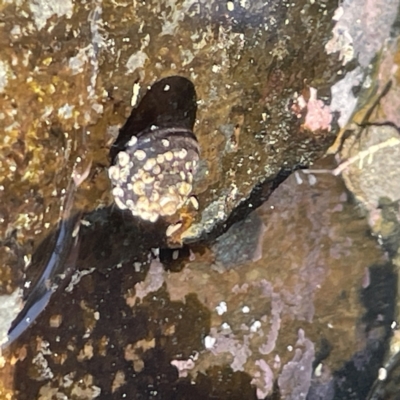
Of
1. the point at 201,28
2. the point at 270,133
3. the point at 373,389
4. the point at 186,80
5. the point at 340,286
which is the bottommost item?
the point at 373,389

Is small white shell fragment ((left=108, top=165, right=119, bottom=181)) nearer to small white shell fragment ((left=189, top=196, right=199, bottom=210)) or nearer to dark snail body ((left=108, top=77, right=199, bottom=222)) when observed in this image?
dark snail body ((left=108, top=77, right=199, bottom=222))

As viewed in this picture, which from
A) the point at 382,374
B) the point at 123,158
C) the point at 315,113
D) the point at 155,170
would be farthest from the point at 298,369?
the point at 123,158

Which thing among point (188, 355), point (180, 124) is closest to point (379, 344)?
point (188, 355)

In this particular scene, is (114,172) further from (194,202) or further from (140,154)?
(194,202)

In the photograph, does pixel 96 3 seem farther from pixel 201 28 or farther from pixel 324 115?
pixel 324 115

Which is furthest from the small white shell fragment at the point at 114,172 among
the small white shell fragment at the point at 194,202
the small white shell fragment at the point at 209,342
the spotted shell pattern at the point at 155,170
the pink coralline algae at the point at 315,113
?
the small white shell fragment at the point at 209,342

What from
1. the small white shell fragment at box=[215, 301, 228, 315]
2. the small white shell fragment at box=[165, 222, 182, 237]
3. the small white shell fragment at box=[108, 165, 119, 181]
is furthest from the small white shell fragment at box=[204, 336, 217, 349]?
the small white shell fragment at box=[108, 165, 119, 181]

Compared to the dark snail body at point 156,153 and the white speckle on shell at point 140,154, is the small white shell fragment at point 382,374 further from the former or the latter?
the white speckle on shell at point 140,154

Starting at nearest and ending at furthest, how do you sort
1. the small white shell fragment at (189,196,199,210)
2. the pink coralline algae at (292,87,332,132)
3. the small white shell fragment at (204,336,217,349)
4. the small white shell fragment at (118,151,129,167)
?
the small white shell fragment at (118,151,129,167) → the small white shell fragment at (189,196,199,210) → the pink coralline algae at (292,87,332,132) → the small white shell fragment at (204,336,217,349)
